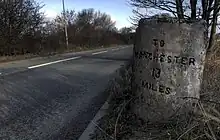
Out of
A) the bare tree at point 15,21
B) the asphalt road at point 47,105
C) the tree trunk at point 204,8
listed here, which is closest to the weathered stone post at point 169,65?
the asphalt road at point 47,105

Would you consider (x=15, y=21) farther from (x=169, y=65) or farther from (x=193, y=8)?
(x=169, y=65)

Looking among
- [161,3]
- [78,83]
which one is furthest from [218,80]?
[161,3]

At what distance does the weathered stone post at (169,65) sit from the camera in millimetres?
4363

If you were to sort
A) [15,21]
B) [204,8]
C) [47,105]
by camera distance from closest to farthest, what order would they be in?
[47,105]
[204,8]
[15,21]

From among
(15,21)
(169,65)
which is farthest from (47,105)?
(15,21)

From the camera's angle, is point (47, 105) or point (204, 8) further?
point (204, 8)

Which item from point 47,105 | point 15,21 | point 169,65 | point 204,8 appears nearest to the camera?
point 169,65

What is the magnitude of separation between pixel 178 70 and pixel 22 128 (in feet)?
9.31

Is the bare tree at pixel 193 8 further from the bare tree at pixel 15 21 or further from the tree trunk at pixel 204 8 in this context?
the bare tree at pixel 15 21

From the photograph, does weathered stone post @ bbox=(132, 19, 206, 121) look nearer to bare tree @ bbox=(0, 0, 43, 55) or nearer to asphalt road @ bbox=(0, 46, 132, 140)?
asphalt road @ bbox=(0, 46, 132, 140)

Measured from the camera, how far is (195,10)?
12.8 metres

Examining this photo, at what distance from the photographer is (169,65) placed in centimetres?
445

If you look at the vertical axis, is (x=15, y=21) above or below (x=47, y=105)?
above

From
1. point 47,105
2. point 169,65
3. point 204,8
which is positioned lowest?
point 47,105
